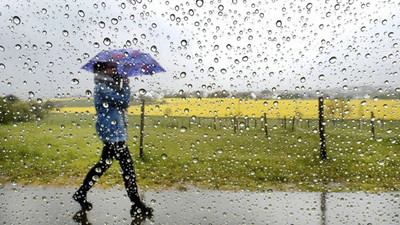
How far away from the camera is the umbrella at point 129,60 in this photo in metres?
1.26

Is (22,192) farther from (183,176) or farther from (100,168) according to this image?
(183,176)

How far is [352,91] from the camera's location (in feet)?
4.38

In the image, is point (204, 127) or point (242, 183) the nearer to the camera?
point (204, 127)

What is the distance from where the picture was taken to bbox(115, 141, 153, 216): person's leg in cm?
143

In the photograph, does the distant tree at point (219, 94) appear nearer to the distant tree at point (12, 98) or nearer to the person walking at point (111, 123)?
the person walking at point (111, 123)

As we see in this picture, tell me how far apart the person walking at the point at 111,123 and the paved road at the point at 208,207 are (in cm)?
18

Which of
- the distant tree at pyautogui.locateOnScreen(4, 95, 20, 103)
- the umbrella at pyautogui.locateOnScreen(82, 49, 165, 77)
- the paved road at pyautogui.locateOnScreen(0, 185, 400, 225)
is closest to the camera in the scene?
the umbrella at pyautogui.locateOnScreen(82, 49, 165, 77)

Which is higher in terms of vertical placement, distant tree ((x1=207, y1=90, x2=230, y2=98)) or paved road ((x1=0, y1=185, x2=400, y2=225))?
distant tree ((x1=207, y1=90, x2=230, y2=98))

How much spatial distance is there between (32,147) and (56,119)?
0.92 feet

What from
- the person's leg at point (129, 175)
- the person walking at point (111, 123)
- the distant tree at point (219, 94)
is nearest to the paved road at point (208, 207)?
the person's leg at point (129, 175)

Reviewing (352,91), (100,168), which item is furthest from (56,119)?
(352,91)

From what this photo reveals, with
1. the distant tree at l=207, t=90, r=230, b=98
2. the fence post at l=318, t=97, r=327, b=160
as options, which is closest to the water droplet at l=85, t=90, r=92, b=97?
the distant tree at l=207, t=90, r=230, b=98

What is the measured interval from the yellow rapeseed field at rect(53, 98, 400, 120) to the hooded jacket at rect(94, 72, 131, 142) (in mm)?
52

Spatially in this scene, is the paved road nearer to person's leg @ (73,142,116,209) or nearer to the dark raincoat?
person's leg @ (73,142,116,209)
